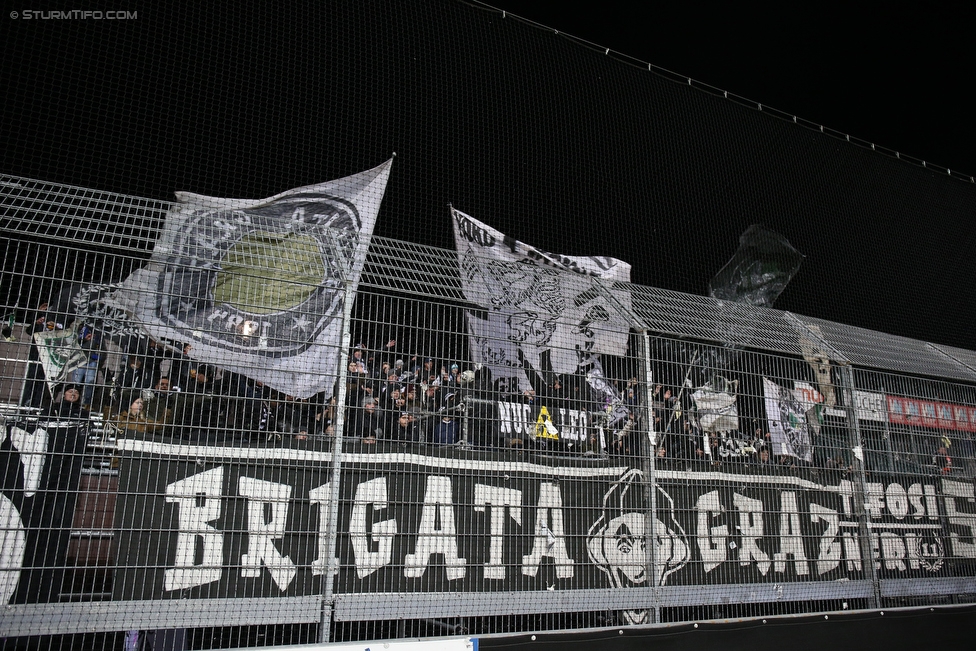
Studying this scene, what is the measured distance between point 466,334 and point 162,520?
5.67 ft

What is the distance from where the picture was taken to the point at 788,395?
485 centimetres


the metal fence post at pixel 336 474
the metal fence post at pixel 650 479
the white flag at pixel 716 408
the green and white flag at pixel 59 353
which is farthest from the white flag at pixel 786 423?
the green and white flag at pixel 59 353

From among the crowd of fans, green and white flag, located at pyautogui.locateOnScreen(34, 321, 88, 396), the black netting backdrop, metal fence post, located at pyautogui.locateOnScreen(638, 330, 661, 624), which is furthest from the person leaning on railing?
metal fence post, located at pyautogui.locateOnScreen(638, 330, 661, 624)

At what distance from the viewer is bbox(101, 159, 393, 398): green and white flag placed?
316 centimetres

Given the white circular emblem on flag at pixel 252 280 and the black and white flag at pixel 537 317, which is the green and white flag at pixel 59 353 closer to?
the white circular emblem on flag at pixel 252 280

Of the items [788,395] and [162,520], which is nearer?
[162,520]

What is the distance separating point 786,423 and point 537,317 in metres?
2.15

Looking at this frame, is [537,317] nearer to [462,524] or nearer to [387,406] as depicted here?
[387,406]

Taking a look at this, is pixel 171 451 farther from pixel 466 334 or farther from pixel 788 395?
pixel 788 395

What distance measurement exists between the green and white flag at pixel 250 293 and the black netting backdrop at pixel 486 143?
5.60 ft

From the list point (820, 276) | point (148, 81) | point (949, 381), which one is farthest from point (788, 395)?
point (148, 81)

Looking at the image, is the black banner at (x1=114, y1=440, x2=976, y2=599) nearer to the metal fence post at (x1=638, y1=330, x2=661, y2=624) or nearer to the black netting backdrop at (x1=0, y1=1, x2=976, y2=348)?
the metal fence post at (x1=638, y1=330, x2=661, y2=624)

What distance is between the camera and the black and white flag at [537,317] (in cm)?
388

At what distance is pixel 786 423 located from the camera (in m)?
4.79
